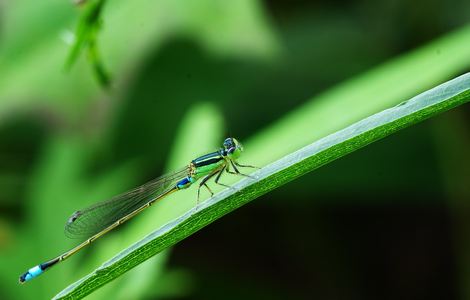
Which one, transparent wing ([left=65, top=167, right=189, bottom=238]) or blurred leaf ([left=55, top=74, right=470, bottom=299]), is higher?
transparent wing ([left=65, top=167, right=189, bottom=238])

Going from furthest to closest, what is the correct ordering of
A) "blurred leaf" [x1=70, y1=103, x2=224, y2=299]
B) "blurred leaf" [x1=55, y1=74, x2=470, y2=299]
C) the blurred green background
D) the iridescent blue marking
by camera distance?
1. the blurred green background
2. the iridescent blue marking
3. "blurred leaf" [x1=70, y1=103, x2=224, y2=299]
4. "blurred leaf" [x1=55, y1=74, x2=470, y2=299]

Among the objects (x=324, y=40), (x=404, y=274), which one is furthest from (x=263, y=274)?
(x=324, y=40)

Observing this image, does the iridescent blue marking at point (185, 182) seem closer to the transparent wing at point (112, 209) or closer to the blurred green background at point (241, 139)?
the transparent wing at point (112, 209)

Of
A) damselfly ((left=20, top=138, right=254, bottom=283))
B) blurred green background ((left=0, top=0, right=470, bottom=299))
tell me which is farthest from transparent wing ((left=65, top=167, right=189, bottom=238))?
blurred green background ((left=0, top=0, right=470, bottom=299))

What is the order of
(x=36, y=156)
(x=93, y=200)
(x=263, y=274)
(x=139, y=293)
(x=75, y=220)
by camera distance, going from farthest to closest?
(x=36, y=156), (x=263, y=274), (x=93, y=200), (x=75, y=220), (x=139, y=293)

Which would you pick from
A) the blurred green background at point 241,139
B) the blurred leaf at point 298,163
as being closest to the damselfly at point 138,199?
the blurred green background at point 241,139

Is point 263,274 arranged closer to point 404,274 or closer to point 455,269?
point 404,274

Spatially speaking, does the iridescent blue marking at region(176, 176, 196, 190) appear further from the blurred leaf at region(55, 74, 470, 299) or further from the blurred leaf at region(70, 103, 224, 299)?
the blurred leaf at region(55, 74, 470, 299)
